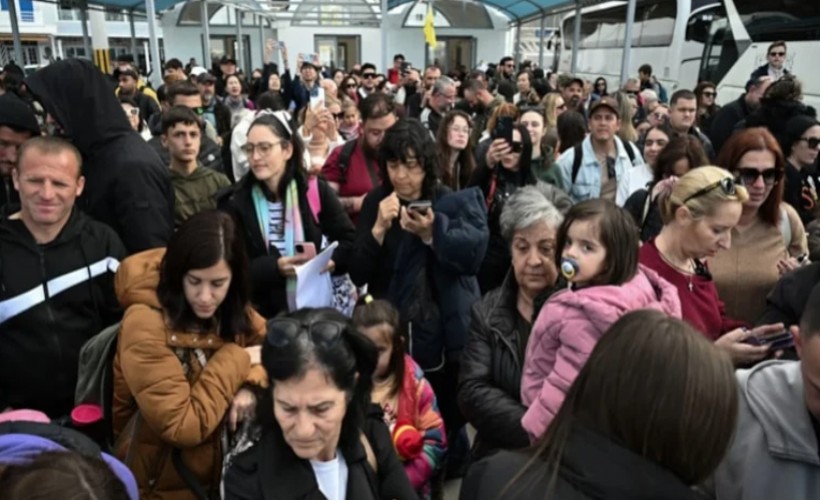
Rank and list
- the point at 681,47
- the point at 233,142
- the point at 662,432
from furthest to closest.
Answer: the point at 681,47
the point at 233,142
the point at 662,432

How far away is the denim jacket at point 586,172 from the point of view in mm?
4484

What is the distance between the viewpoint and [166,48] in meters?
28.9

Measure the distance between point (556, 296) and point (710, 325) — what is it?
928 mm

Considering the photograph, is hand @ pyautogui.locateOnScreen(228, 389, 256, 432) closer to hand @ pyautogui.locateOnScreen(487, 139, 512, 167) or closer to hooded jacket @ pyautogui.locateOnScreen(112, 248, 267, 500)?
hooded jacket @ pyautogui.locateOnScreen(112, 248, 267, 500)

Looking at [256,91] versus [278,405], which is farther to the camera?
[256,91]

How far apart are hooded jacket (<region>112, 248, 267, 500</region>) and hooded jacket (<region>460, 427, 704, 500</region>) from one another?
3.37ft

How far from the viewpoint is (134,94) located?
716 centimetres

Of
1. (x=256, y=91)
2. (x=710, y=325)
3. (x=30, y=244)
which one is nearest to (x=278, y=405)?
(x=30, y=244)

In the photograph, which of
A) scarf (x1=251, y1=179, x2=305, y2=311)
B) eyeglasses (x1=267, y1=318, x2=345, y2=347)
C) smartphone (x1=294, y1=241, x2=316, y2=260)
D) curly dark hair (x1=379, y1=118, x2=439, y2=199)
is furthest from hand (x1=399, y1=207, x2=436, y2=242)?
eyeglasses (x1=267, y1=318, x2=345, y2=347)

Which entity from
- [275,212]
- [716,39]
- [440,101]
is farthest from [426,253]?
[716,39]

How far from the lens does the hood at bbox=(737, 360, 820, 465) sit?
142 cm

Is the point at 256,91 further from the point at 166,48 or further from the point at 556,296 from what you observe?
the point at 166,48

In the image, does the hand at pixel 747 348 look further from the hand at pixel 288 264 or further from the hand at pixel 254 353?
the hand at pixel 288 264

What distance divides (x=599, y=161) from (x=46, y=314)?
12.2ft
